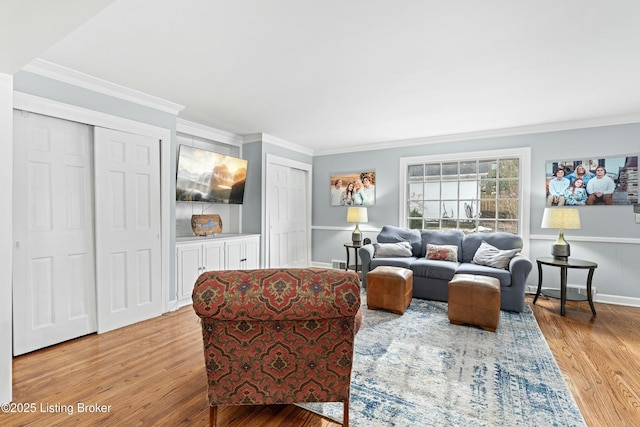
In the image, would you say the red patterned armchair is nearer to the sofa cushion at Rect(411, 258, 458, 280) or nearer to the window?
the sofa cushion at Rect(411, 258, 458, 280)

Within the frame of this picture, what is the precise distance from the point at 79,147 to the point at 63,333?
1711 mm

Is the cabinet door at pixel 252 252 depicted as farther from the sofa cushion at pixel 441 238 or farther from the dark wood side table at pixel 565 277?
the dark wood side table at pixel 565 277

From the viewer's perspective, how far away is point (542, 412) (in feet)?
5.97

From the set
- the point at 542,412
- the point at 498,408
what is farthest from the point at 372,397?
the point at 542,412

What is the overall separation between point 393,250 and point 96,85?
13.2 ft

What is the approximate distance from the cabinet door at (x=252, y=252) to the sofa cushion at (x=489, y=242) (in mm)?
3120

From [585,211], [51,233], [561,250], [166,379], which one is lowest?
[166,379]

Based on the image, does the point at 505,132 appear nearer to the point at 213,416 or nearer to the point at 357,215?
the point at 357,215

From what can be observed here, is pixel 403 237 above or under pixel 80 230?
under

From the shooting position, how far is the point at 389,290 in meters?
3.56

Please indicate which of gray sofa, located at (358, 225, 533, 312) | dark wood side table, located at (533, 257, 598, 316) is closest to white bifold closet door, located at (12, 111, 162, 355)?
gray sofa, located at (358, 225, 533, 312)

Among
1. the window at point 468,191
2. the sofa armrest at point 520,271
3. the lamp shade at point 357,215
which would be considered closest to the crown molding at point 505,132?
the window at point 468,191

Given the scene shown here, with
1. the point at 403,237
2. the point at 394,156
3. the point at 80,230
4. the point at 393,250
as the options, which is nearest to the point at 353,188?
the point at 394,156

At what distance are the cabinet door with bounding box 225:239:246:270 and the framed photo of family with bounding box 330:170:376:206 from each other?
7.23ft
